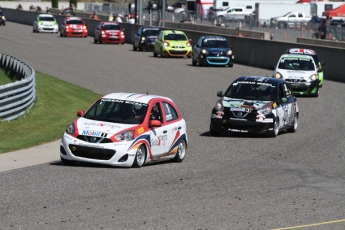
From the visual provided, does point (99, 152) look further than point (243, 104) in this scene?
No

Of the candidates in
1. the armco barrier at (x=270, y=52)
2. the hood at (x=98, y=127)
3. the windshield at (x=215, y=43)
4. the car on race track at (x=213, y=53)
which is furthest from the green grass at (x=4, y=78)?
the hood at (x=98, y=127)

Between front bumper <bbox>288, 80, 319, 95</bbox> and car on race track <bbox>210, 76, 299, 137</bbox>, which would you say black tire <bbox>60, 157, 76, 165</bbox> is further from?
front bumper <bbox>288, 80, 319, 95</bbox>

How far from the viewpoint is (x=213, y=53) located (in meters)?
43.4

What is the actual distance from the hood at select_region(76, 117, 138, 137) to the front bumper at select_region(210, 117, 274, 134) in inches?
217

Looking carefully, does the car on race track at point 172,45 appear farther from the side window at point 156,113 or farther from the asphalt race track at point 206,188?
the side window at point 156,113

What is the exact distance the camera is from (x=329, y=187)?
574 inches

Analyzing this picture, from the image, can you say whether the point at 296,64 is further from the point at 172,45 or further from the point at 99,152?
the point at 99,152

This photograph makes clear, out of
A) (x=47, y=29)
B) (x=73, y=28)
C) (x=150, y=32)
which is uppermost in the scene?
(x=150, y=32)

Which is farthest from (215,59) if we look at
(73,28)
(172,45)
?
(73,28)

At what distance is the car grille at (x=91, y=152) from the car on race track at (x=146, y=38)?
37.6m

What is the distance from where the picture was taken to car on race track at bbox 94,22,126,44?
58.3 meters

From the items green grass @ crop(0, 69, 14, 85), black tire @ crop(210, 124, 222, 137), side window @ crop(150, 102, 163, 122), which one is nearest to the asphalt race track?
black tire @ crop(210, 124, 222, 137)

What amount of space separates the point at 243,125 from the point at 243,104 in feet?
1.67

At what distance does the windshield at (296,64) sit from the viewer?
33.1m
